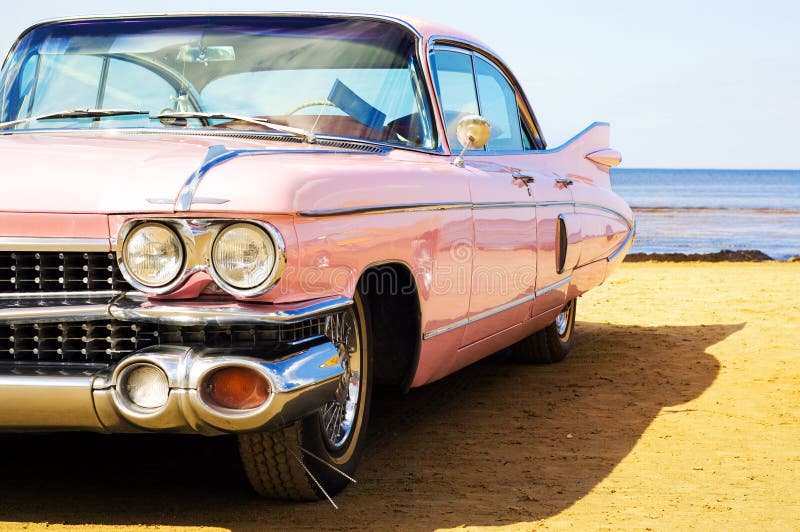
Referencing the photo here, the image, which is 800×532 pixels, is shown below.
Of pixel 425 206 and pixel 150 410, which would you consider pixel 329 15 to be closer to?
pixel 425 206

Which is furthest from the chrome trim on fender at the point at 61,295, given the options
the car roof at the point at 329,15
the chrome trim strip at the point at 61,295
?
the car roof at the point at 329,15

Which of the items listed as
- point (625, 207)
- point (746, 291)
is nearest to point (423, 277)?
point (625, 207)

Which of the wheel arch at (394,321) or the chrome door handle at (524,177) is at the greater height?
the chrome door handle at (524,177)

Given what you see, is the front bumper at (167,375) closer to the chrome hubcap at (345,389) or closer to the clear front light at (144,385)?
the clear front light at (144,385)

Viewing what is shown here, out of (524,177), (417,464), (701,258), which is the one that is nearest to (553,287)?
(524,177)

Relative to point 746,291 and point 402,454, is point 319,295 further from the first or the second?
point 746,291

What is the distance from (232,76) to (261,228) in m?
1.47

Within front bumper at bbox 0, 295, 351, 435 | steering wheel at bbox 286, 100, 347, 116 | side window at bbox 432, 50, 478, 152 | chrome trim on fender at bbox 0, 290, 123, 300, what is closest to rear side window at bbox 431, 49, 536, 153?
side window at bbox 432, 50, 478, 152

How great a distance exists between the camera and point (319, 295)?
3.22 meters

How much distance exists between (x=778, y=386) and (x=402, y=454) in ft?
8.43

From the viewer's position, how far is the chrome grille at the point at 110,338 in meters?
3.06

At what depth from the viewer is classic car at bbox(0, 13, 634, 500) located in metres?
3.03

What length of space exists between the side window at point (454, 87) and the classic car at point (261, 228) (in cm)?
2

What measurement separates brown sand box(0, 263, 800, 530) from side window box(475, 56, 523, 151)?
52.3 inches
